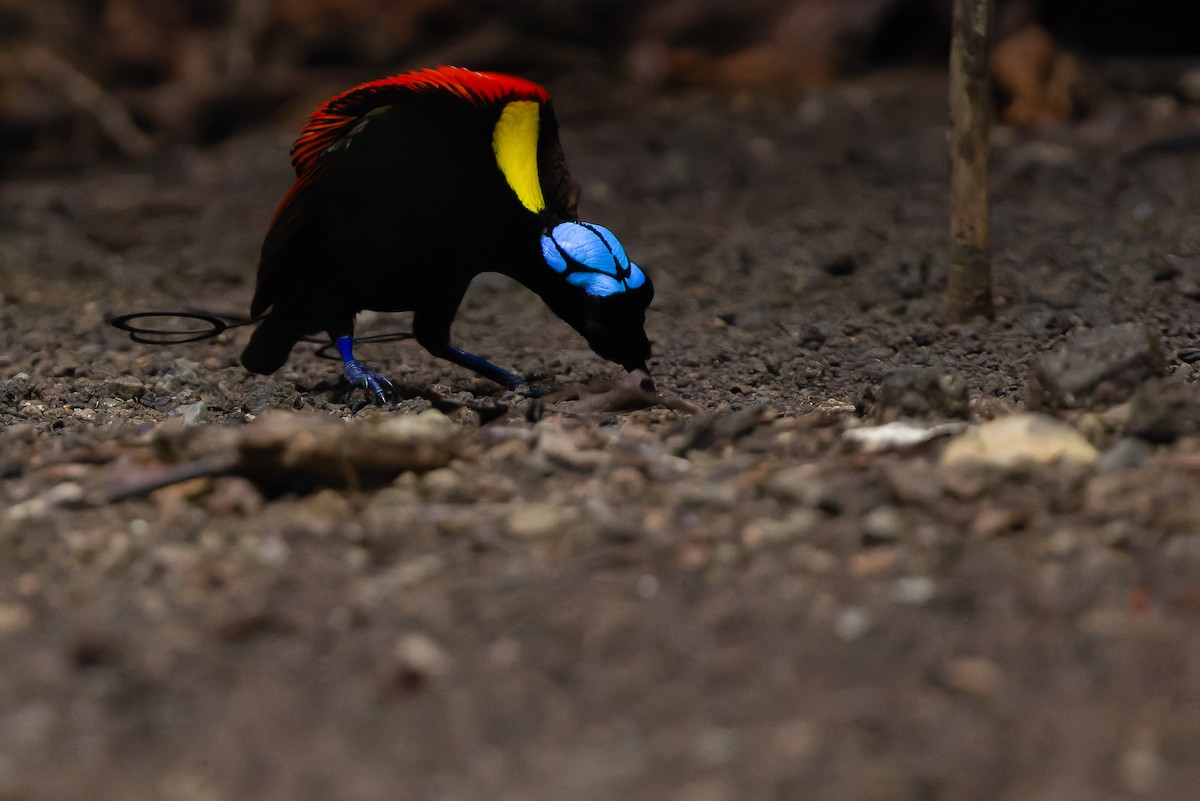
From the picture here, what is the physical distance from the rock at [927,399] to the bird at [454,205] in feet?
2.57

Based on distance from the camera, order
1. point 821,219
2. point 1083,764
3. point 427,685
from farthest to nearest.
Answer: point 821,219 < point 427,685 < point 1083,764

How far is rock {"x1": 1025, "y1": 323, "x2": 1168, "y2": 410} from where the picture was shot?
3.00 meters

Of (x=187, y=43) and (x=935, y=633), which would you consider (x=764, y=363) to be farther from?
(x=187, y=43)

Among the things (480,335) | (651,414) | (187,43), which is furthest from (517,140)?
(187,43)

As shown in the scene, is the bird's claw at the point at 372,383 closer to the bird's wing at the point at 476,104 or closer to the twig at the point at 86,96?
the bird's wing at the point at 476,104

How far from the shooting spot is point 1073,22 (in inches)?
320

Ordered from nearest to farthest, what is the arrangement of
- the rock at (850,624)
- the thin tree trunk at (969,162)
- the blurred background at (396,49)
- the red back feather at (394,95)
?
the rock at (850,624), the red back feather at (394,95), the thin tree trunk at (969,162), the blurred background at (396,49)

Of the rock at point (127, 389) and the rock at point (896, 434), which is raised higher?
the rock at point (896, 434)

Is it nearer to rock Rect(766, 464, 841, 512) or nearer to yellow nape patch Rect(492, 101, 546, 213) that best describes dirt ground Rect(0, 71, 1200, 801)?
rock Rect(766, 464, 841, 512)

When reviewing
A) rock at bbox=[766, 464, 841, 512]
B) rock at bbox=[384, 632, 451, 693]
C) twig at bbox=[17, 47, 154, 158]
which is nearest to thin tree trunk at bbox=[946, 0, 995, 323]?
rock at bbox=[766, 464, 841, 512]

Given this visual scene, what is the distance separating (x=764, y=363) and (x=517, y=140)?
4.07ft

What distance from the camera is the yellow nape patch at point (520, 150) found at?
11.8ft

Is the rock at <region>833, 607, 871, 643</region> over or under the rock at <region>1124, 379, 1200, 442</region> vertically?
under

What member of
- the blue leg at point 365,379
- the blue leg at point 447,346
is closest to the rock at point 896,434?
the blue leg at point 447,346
